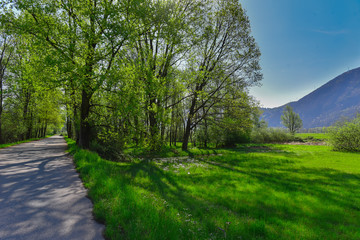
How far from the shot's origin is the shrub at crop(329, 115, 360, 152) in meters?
26.4

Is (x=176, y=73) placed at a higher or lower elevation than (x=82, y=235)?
higher

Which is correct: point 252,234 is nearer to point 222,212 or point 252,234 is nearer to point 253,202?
point 222,212

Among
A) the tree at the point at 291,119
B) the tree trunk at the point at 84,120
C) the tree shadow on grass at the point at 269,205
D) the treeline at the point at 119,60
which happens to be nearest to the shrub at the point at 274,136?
the treeline at the point at 119,60

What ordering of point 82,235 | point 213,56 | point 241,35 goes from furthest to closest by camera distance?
point 213,56
point 241,35
point 82,235

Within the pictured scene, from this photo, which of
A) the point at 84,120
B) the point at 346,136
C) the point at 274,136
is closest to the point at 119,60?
the point at 84,120

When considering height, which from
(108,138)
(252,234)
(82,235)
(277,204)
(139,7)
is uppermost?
(139,7)

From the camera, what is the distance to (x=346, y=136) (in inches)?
1065

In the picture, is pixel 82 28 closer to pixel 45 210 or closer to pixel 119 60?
pixel 119 60

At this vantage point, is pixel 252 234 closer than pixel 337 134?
Yes

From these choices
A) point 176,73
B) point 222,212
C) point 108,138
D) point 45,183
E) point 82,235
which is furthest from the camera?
point 176,73

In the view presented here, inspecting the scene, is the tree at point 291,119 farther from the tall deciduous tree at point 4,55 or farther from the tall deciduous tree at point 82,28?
the tall deciduous tree at point 4,55

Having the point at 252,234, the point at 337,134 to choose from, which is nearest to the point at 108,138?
the point at 252,234

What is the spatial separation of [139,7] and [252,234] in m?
14.8

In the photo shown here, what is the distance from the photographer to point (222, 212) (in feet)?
16.9
